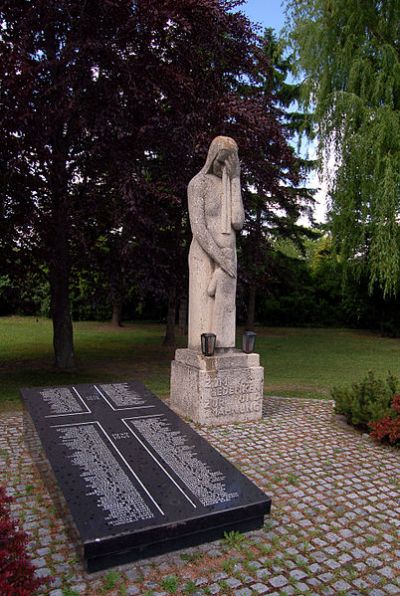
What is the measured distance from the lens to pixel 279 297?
79.4ft

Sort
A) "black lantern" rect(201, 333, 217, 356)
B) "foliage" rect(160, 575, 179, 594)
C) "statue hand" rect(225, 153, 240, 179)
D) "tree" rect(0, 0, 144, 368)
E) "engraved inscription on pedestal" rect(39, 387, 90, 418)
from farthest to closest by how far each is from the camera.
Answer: "tree" rect(0, 0, 144, 368), "statue hand" rect(225, 153, 240, 179), "black lantern" rect(201, 333, 217, 356), "engraved inscription on pedestal" rect(39, 387, 90, 418), "foliage" rect(160, 575, 179, 594)

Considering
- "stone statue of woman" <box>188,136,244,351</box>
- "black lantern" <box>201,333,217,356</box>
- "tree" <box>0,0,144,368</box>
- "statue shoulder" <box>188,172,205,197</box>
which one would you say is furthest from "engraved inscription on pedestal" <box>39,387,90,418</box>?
"tree" <box>0,0,144,368</box>

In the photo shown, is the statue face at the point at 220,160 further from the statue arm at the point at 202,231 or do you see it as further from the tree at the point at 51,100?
the tree at the point at 51,100

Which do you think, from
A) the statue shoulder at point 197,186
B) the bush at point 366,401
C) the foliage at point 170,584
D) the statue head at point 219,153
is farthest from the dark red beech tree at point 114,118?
the foliage at point 170,584

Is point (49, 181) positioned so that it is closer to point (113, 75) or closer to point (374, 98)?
point (113, 75)

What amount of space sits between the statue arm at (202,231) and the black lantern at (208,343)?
37.2 inches

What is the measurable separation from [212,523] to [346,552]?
1.09 metres

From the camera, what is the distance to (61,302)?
10.8m

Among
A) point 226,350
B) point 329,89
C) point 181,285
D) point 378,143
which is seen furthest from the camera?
point 329,89

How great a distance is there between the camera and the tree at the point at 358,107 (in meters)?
12.7

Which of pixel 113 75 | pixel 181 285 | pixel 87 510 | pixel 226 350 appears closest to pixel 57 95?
pixel 113 75

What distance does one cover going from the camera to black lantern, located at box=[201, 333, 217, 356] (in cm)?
649

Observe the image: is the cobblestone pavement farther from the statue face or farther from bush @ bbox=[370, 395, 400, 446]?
the statue face

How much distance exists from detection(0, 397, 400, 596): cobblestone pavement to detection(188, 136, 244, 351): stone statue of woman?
157cm
